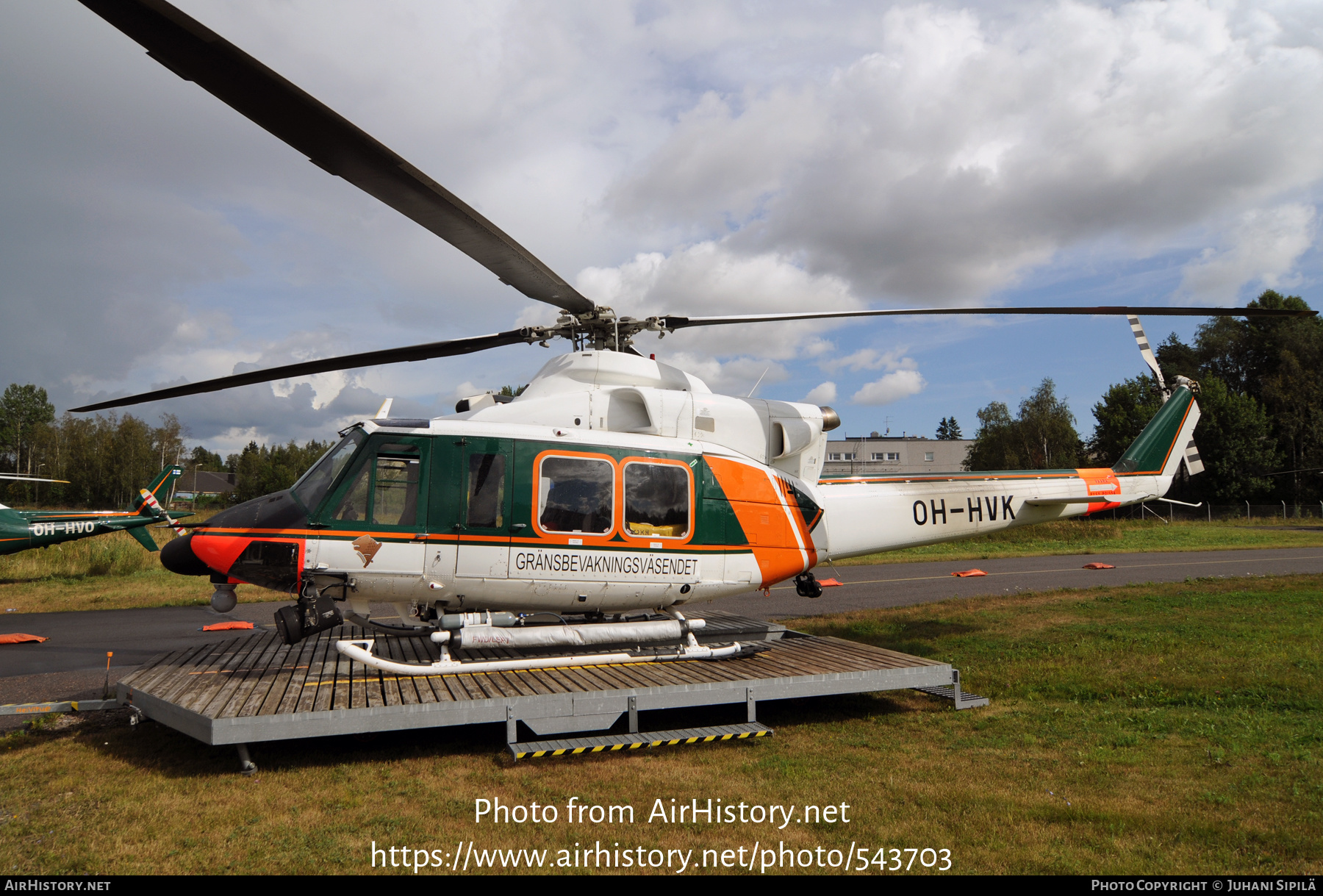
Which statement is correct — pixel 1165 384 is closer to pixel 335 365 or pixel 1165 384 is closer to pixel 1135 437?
pixel 335 365

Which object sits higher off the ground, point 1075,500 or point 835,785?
point 1075,500

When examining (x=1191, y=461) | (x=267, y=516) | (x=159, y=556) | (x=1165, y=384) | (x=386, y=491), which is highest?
(x=1165, y=384)

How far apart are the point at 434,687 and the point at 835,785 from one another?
11.5 ft

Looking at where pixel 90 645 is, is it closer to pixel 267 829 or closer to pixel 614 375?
pixel 267 829

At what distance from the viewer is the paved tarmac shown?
9.28m

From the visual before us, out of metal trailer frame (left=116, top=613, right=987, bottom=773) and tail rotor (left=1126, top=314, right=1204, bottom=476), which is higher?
tail rotor (left=1126, top=314, right=1204, bottom=476)

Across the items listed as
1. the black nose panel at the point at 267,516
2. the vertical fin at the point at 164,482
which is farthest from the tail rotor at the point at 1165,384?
the vertical fin at the point at 164,482

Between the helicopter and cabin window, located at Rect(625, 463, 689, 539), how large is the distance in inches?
558

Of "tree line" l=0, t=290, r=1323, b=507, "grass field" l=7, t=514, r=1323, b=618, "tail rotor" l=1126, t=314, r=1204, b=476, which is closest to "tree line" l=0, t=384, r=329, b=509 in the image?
"tree line" l=0, t=290, r=1323, b=507

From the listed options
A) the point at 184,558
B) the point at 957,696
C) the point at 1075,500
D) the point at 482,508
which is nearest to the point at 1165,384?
the point at 1075,500

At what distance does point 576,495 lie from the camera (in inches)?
293

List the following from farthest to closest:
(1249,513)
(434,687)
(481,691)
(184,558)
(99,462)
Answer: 1. (99,462)
2. (1249,513)
3. (184,558)
4. (434,687)
5. (481,691)

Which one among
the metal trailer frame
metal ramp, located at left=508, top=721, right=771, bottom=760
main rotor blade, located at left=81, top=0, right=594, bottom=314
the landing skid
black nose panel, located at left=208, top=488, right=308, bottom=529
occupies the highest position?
main rotor blade, located at left=81, top=0, right=594, bottom=314

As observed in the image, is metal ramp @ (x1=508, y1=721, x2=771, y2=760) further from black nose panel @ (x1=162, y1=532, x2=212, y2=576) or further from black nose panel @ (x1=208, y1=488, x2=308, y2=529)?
black nose panel @ (x1=162, y1=532, x2=212, y2=576)
